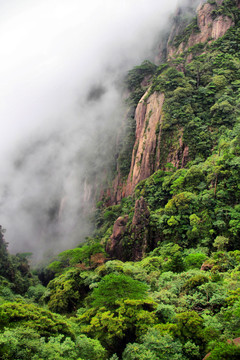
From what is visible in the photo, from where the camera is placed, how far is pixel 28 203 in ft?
316

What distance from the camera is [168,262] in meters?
21.8

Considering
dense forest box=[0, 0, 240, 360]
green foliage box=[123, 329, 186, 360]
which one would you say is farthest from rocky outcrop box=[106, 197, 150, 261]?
green foliage box=[123, 329, 186, 360]

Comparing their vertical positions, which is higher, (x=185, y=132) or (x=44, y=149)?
(x=44, y=149)

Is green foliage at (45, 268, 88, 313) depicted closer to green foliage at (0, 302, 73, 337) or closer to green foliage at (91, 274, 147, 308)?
green foliage at (91, 274, 147, 308)

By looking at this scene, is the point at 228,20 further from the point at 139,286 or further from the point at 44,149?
the point at 44,149

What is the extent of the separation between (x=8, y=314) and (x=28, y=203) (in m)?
88.9

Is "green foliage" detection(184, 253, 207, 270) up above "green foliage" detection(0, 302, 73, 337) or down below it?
above

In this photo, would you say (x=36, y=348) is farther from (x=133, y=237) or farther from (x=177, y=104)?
(x=177, y=104)

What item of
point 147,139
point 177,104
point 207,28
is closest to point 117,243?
point 147,139

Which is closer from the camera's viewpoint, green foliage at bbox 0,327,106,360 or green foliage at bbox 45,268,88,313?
green foliage at bbox 0,327,106,360

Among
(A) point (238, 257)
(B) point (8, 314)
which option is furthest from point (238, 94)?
(B) point (8, 314)

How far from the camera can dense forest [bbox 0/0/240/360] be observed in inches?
435

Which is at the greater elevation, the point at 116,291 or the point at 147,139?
the point at 147,139

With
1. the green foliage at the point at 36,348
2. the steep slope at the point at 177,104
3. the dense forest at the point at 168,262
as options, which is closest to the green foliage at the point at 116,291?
the dense forest at the point at 168,262
